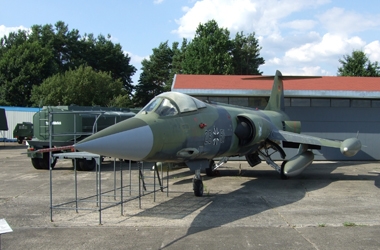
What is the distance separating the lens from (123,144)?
22.3ft

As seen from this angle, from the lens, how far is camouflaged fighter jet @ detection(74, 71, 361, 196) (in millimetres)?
6891

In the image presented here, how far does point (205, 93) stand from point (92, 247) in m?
13.6

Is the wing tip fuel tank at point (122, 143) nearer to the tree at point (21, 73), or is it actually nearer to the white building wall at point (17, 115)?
the white building wall at point (17, 115)

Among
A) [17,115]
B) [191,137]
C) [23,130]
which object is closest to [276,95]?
[191,137]

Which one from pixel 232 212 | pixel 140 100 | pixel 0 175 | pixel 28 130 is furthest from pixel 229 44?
pixel 232 212

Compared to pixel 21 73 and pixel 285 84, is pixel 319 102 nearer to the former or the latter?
pixel 285 84

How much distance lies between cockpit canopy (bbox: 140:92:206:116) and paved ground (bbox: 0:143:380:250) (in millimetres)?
2230

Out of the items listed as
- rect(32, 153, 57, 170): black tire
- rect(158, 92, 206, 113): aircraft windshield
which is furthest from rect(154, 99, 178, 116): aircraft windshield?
rect(32, 153, 57, 170): black tire

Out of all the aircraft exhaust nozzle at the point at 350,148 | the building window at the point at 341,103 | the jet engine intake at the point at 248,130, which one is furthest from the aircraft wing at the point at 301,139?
the building window at the point at 341,103

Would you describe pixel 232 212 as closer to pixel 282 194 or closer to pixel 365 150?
pixel 282 194

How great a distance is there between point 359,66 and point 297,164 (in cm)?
3926

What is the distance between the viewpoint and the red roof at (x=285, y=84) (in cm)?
2028

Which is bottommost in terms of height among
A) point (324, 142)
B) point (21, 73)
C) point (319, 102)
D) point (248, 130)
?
point (324, 142)

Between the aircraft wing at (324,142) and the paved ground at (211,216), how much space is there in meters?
1.26
